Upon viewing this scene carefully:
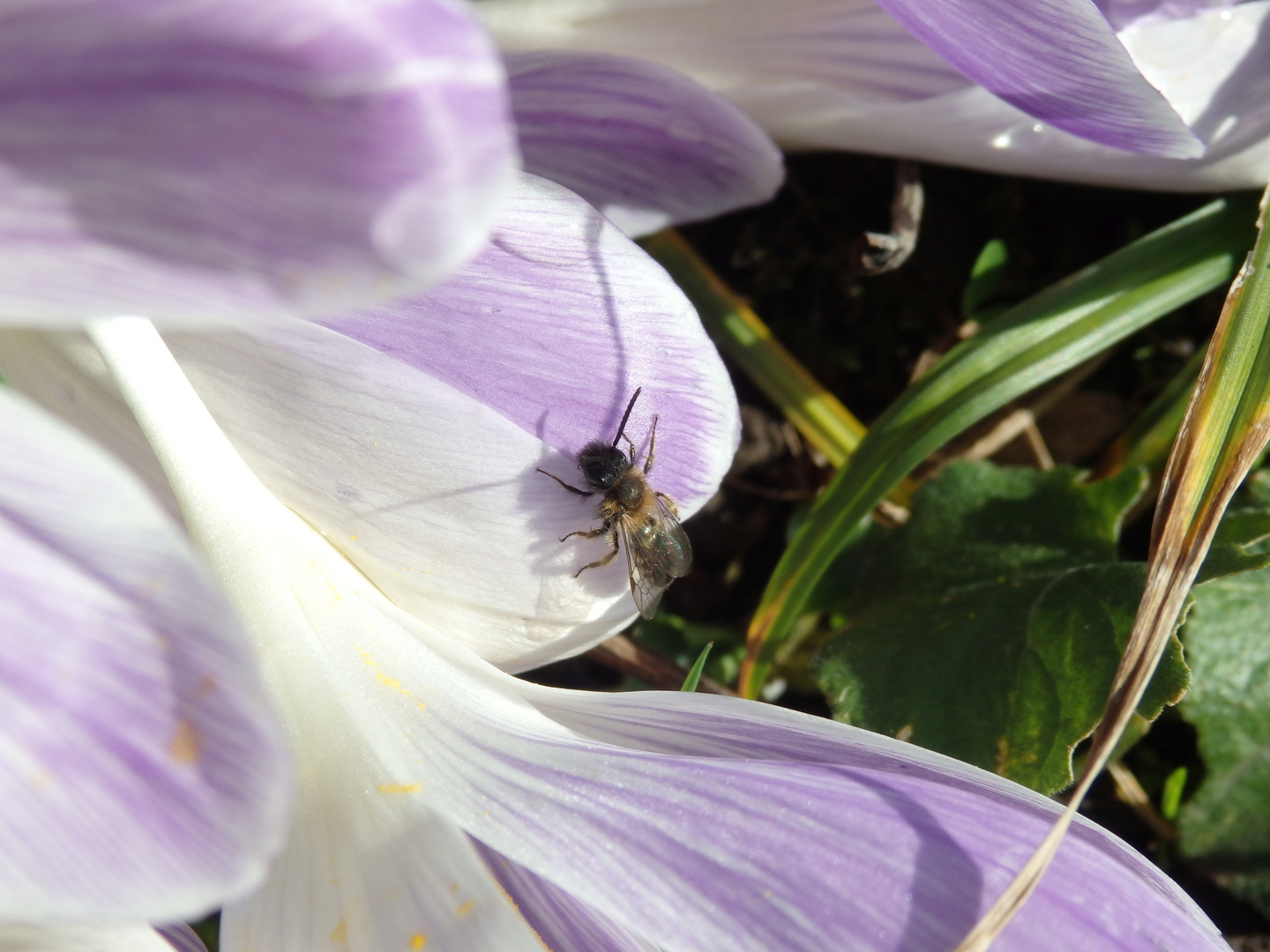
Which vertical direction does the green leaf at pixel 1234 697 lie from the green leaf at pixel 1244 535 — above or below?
below

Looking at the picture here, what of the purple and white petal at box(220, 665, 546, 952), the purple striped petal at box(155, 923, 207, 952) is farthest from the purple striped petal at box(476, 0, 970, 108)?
the purple striped petal at box(155, 923, 207, 952)

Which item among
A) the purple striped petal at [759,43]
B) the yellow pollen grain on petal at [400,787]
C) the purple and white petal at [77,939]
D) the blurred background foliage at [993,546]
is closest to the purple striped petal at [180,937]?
the purple and white petal at [77,939]

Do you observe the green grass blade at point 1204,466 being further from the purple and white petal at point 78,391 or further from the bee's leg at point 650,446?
the purple and white petal at point 78,391

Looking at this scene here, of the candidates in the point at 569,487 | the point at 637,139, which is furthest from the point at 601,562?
the point at 637,139

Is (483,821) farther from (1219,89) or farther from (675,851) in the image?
(1219,89)

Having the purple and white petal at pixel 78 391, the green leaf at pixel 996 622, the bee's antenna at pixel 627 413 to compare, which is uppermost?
the bee's antenna at pixel 627 413

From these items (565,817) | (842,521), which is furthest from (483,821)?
(842,521)
